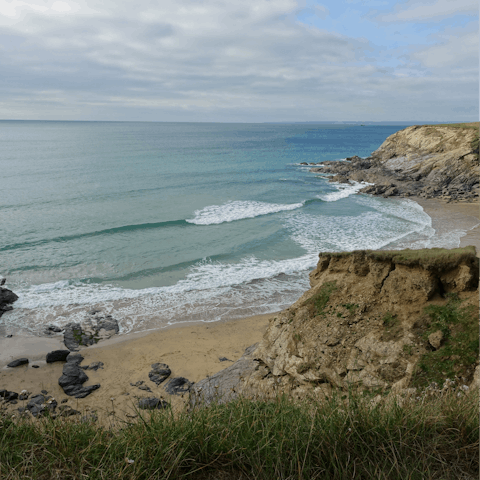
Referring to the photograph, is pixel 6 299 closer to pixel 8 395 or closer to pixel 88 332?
pixel 88 332

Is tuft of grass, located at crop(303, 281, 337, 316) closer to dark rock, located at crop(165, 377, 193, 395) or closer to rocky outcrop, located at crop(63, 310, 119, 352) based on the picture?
dark rock, located at crop(165, 377, 193, 395)

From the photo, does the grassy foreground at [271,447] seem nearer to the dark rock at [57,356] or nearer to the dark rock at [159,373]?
the dark rock at [159,373]

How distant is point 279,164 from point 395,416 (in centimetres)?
6166

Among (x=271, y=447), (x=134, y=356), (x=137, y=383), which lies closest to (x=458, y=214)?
(x=134, y=356)

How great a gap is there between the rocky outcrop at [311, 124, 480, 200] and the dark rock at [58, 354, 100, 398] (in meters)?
34.5

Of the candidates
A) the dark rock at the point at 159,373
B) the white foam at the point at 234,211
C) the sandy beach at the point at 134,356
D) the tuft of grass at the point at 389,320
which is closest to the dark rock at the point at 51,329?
the sandy beach at the point at 134,356

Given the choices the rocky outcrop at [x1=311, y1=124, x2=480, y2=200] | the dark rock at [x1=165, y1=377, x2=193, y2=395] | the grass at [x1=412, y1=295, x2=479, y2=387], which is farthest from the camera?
the rocky outcrop at [x1=311, y1=124, x2=480, y2=200]

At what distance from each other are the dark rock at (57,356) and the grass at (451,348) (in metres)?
10.6

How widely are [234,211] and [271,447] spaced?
1067 inches

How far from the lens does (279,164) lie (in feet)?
206

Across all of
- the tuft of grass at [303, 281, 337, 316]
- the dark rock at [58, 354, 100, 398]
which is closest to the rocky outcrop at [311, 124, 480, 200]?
the tuft of grass at [303, 281, 337, 316]

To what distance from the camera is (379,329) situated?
6.19m

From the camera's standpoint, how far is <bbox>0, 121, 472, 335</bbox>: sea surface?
1518 cm

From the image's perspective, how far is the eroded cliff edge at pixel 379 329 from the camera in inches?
212
